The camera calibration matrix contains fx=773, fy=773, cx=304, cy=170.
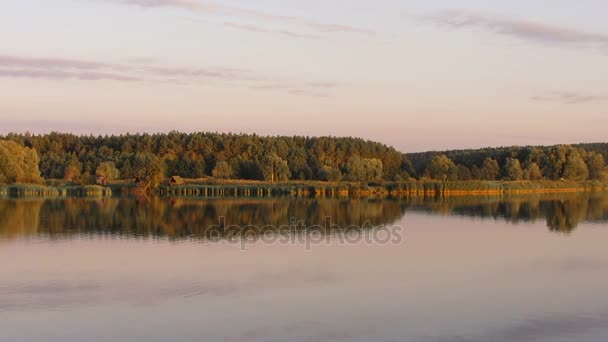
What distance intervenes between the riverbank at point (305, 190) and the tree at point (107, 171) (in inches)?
153

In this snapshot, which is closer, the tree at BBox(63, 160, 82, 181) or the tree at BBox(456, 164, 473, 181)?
the tree at BBox(63, 160, 82, 181)

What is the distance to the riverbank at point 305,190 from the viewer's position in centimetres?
5869

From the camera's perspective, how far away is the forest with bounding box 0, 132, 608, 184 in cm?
7850

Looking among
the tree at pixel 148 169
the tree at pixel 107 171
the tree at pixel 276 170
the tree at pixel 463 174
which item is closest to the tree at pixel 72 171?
the tree at pixel 107 171

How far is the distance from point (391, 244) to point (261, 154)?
211 ft

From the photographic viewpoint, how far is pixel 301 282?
15859mm

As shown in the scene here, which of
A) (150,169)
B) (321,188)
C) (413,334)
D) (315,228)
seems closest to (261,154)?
(150,169)

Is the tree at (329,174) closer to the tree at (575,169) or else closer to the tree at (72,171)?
the tree at (575,169)

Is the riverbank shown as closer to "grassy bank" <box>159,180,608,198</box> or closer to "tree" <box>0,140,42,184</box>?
"grassy bank" <box>159,180,608,198</box>

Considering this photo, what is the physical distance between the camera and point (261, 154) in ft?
284

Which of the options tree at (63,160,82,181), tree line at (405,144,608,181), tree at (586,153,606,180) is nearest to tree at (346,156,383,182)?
tree line at (405,144,608,181)

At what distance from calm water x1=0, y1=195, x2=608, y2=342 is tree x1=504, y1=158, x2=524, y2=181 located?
5041 centimetres

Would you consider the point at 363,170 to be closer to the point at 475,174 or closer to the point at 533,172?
the point at 475,174

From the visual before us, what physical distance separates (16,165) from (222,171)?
984 inches
